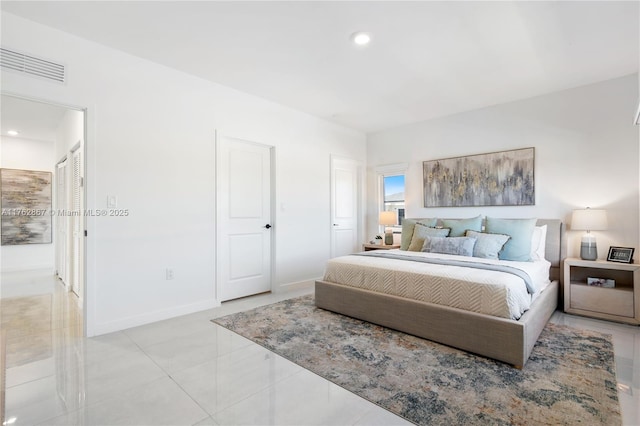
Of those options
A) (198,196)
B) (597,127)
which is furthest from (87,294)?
(597,127)

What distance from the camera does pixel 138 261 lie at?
3.02m

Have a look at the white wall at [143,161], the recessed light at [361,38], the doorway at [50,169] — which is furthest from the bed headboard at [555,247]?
the doorway at [50,169]

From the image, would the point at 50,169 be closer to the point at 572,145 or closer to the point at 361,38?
the point at 361,38

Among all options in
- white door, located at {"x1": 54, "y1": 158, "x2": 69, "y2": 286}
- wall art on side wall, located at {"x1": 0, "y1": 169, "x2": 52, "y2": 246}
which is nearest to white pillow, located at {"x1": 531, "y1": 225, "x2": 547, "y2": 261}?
white door, located at {"x1": 54, "y1": 158, "x2": 69, "y2": 286}

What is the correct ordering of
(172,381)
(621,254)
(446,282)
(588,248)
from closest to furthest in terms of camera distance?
(172,381) < (446,282) < (621,254) < (588,248)

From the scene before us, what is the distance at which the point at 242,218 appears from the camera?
400 cm

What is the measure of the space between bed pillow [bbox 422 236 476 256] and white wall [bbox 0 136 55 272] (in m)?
6.89

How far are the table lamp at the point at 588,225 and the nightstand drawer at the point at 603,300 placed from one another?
36 cm

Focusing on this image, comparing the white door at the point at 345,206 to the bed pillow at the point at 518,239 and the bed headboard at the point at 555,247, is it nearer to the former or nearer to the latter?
the bed pillow at the point at 518,239

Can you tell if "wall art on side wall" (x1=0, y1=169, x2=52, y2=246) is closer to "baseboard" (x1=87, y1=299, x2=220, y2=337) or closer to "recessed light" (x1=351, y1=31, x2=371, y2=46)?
"baseboard" (x1=87, y1=299, x2=220, y2=337)

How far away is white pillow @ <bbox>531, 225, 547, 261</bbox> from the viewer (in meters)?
3.40

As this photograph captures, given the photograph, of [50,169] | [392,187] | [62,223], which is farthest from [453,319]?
[50,169]

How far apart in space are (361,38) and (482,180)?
9.00 feet

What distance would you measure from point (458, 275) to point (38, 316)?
4.19 m
